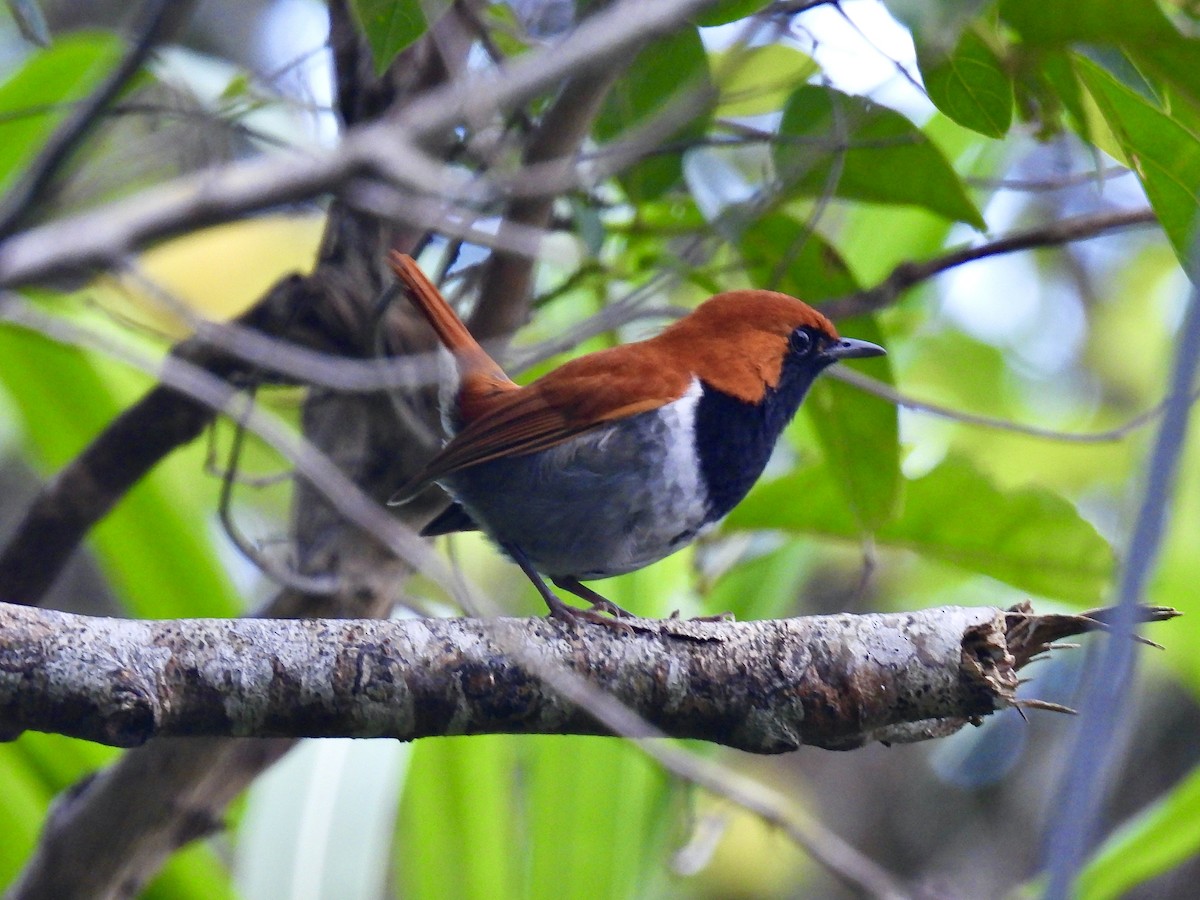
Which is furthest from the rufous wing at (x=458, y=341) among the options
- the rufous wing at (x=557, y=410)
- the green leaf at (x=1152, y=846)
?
the green leaf at (x=1152, y=846)

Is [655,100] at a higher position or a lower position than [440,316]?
higher

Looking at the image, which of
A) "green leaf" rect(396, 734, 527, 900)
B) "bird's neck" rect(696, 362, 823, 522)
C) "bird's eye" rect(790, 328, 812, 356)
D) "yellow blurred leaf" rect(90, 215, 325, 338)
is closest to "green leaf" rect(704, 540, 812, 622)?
"green leaf" rect(396, 734, 527, 900)

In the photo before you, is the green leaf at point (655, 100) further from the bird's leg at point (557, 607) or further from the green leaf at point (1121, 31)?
the bird's leg at point (557, 607)

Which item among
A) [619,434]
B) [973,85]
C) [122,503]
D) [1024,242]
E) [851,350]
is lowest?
[122,503]

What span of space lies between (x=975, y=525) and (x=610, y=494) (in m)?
1.16

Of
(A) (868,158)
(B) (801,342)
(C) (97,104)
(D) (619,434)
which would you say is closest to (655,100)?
(A) (868,158)

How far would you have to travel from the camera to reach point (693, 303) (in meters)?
4.29

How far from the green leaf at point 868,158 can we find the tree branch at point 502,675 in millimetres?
1103

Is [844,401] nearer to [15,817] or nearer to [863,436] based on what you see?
[863,436]

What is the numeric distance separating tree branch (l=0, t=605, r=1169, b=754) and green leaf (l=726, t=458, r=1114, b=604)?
1170mm

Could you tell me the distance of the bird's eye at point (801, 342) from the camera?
9.28 ft

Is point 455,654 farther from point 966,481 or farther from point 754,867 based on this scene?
point 754,867

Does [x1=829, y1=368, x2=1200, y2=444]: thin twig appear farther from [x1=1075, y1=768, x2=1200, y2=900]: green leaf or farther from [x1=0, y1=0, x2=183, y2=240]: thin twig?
[x1=0, y1=0, x2=183, y2=240]: thin twig

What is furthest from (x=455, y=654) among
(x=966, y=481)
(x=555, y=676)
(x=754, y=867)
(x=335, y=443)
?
(x=754, y=867)
